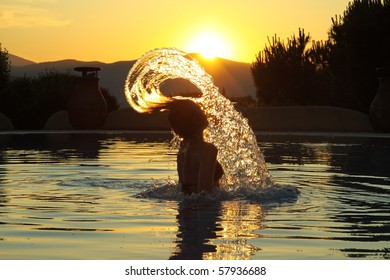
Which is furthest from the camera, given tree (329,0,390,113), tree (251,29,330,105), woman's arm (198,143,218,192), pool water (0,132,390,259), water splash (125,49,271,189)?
tree (251,29,330,105)

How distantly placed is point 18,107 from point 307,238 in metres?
35.5

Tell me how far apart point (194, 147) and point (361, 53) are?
3234 centimetres

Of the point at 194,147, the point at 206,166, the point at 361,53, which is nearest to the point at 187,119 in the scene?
the point at 194,147

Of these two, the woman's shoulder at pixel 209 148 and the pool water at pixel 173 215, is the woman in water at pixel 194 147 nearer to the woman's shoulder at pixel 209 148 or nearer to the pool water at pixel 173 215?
the woman's shoulder at pixel 209 148

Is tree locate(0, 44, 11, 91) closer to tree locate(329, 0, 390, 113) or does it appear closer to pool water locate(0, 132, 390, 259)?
tree locate(329, 0, 390, 113)

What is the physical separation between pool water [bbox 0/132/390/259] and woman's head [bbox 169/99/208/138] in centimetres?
82

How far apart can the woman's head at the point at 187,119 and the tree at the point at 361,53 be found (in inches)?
1233

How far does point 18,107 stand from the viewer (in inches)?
1665

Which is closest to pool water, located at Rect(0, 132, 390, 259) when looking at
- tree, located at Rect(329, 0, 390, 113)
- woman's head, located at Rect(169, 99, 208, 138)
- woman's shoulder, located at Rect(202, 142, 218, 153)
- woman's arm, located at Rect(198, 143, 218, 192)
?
woman's arm, located at Rect(198, 143, 218, 192)

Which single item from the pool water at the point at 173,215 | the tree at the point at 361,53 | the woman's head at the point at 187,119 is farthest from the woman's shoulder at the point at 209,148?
the tree at the point at 361,53

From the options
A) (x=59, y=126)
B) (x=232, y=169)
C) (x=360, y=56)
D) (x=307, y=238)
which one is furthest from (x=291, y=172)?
(x=360, y=56)

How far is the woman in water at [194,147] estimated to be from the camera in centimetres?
1031

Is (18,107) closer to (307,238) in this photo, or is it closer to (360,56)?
(360,56)

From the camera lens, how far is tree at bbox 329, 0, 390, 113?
4094 cm
